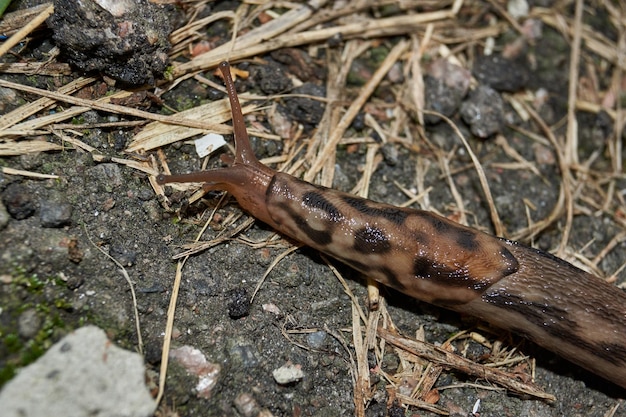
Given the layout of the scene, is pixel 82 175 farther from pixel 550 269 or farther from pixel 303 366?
pixel 550 269

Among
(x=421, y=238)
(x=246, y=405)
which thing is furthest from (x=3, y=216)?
(x=421, y=238)

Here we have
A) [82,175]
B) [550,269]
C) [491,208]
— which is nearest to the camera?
[82,175]

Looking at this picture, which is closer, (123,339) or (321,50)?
(123,339)

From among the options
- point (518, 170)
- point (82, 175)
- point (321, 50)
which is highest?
point (321, 50)

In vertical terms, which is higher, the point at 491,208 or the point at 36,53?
the point at 36,53

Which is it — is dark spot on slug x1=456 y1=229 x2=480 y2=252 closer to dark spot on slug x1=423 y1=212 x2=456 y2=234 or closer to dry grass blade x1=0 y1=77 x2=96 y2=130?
dark spot on slug x1=423 y1=212 x2=456 y2=234

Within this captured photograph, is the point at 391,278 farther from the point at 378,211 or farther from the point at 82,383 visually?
the point at 82,383

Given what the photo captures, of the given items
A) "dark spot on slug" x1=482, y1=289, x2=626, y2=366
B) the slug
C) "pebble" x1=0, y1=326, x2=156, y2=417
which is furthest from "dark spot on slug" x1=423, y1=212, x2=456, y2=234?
"pebble" x1=0, y1=326, x2=156, y2=417

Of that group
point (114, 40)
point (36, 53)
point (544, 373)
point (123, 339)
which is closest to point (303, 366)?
point (123, 339)

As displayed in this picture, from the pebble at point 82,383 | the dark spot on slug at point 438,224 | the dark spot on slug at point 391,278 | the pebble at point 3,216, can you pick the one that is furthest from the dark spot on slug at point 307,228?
the pebble at point 3,216
